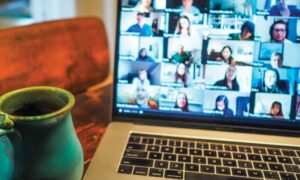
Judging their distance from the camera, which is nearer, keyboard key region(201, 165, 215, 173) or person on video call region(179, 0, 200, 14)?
keyboard key region(201, 165, 215, 173)

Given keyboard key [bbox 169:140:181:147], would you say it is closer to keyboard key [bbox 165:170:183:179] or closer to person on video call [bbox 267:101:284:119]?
keyboard key [bbox 165:170:183:179]

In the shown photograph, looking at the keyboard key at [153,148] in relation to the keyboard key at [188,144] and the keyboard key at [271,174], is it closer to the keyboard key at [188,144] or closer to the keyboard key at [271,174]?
the keyboard key at [188,144]

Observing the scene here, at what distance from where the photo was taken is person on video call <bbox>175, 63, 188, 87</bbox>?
696 millimetres

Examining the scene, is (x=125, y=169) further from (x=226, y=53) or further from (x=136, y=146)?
(x=226, y=53)

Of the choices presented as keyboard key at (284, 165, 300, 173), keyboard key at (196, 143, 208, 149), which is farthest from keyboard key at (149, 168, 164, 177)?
keyboard key at (284, 165, 300, 173)

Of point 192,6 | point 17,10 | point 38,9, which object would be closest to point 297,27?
point 192,6

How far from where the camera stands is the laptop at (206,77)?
26.4 inches

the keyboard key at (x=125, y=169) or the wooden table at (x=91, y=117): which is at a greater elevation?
the wooden table at (x=91, y=117)

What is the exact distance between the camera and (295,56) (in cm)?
67

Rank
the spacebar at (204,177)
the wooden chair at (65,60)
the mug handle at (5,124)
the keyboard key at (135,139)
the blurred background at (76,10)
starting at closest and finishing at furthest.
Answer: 1. the mug handle at (5,124)
2. the spacebar at (204,177)
3. the keyboard key at (135,139)
4. the wooden chair at (65,60)
5. the blurred background at (76,10)

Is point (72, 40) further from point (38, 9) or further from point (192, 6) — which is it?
point (38, 9)

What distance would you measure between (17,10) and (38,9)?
533 millimetres

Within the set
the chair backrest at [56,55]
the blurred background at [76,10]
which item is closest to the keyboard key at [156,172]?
the chair backrest at [56,55]

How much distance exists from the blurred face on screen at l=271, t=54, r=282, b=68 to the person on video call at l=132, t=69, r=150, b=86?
0.78 ft
